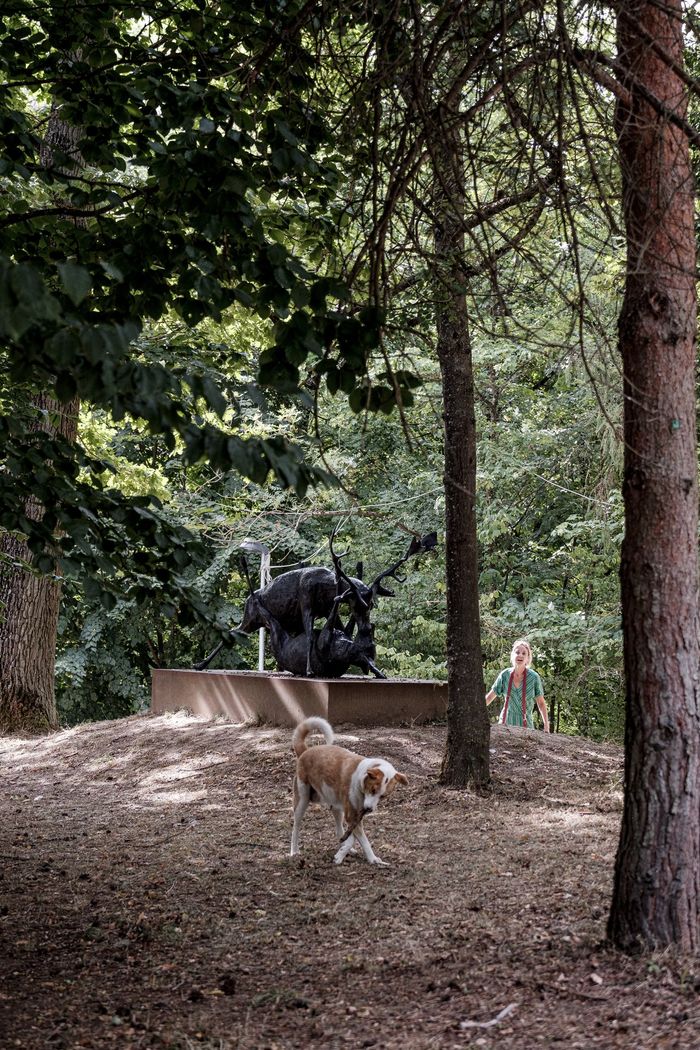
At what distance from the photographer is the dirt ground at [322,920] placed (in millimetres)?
4051

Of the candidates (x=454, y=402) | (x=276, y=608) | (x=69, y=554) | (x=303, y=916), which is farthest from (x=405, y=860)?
(x=276, y=608)

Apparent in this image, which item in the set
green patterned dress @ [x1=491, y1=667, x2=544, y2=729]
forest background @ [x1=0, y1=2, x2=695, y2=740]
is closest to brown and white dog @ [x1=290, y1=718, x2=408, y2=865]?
forest background @ [x1=0, y1=2, x2=695, y2=740]

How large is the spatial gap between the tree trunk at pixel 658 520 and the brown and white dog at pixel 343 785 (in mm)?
2067

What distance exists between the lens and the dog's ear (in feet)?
20.5

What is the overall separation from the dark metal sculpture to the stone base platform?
0.35 m

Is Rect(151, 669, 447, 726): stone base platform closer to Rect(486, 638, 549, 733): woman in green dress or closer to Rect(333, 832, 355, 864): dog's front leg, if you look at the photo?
Rect(486, 638, 549, 733): woman in green dress

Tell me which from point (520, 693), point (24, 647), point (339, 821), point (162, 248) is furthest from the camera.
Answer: point (24, 647)

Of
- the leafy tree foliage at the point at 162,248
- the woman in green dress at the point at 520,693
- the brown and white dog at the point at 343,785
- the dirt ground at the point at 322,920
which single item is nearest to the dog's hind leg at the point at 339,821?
the brown and white dog at the point at 343,785

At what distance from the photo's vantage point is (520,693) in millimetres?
11805

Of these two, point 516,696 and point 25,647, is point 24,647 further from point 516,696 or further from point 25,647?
point 516,696

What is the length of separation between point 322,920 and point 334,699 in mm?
5275

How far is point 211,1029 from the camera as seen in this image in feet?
13.6

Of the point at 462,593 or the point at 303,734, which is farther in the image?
the point at 462,593

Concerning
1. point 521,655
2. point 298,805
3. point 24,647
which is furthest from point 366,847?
point 24,647
